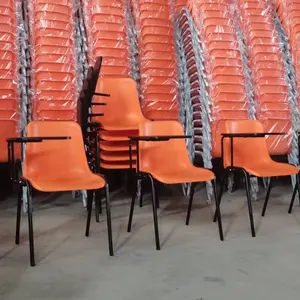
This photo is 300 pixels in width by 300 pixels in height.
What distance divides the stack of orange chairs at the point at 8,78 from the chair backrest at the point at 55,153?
0.99 metres

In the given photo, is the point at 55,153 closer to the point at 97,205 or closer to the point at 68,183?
the point at 68,183

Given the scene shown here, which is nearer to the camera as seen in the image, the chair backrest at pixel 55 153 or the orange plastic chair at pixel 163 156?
the chair backrest at pixel 55 153

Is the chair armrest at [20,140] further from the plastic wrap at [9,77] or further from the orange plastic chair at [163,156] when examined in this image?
the plastic wrap at [9,77]

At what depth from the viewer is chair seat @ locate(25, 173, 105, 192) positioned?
2.53 m

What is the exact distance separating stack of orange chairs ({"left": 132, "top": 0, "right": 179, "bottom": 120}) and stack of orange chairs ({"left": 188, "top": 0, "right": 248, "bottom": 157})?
0.35 m

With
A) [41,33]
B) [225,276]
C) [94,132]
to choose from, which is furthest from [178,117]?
[225,276]

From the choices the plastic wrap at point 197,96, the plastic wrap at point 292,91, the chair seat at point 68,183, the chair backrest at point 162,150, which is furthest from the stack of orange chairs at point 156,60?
the chair seat at point 68,183

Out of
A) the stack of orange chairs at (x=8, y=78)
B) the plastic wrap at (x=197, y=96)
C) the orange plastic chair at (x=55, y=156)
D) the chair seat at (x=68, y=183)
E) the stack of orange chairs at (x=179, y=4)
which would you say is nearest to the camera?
the chair seat at (x=68, y=183)

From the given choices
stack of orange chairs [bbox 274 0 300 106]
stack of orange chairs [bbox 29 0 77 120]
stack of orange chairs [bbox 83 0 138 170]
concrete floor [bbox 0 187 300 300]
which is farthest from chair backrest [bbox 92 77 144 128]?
stack of orange chairs [bbox 274 0 300 106]

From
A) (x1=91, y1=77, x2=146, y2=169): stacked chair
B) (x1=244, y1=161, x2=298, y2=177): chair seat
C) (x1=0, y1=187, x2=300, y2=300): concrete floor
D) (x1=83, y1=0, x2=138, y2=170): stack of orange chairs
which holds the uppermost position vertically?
(x1=83, y1=0, x2=138, y2=170): stack of orange chairs

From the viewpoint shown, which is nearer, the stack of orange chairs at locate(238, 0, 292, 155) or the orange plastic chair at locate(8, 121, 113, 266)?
the orange plastic chair at locate(8, 121, 113, 266)

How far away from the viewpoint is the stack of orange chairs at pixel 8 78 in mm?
3880

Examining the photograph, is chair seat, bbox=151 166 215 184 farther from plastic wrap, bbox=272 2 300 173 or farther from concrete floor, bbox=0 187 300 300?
plastic wrap, bbox=272 2 300 173

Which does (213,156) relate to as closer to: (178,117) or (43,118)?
(178,117)
